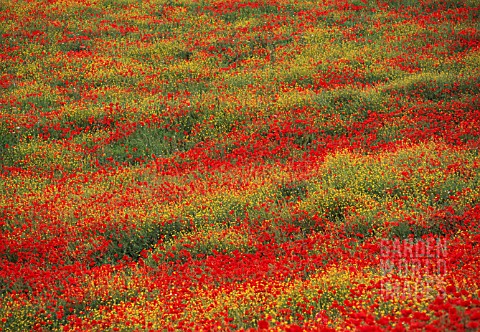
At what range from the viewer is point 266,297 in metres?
6.48

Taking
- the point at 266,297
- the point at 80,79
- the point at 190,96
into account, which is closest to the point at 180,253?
the point at 266,297

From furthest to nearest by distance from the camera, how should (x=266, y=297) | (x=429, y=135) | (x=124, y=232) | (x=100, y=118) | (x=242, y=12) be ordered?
(x=242, y=12) < (x=100, y=118) < (x=429, y=135) < (x=124, y=232) < (x=266, y=297)

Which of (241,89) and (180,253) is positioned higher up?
(241,89)

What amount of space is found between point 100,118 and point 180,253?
6558 millimetres

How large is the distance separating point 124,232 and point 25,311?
2.30 meters

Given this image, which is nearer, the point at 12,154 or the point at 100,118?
the point at 12,154

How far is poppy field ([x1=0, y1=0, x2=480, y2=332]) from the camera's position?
641 cm

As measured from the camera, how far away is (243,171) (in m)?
10.8

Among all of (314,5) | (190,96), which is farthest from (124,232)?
(314,5)

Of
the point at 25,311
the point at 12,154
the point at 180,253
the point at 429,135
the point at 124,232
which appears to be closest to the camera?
the point at 25,311

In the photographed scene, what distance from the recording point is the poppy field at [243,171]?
641cm

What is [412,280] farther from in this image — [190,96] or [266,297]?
[190,96]

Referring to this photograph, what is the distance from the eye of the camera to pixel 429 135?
11.5 meters

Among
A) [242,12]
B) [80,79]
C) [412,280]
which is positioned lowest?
[412,280]
